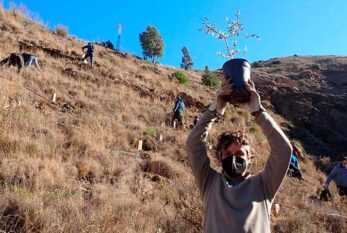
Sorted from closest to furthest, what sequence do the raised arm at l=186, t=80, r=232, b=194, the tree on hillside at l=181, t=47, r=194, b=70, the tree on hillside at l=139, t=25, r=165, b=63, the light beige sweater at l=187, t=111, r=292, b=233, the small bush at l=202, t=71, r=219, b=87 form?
the light beige sweater at l=187, t=111, r=292, b=233, the raised arm at l=186, t=80, r=232, b=194, the small bush at l=202, t=71, r=219, b=87, the tree on hillside at l=139, t=25, r=165, b=63, the tree on hillside at l=181, t=47, r=194, b=70

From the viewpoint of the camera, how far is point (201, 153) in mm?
3000

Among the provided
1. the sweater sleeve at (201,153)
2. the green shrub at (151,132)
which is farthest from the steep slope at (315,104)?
the sweater sleeve at (201,153)

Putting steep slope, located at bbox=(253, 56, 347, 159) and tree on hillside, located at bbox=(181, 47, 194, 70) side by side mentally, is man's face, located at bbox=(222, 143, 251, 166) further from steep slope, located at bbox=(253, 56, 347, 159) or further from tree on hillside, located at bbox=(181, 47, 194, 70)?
tree on hillside, located at bbox=(181, 47, 194, 70)

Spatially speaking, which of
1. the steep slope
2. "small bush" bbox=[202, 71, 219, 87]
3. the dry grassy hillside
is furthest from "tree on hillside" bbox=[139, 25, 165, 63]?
the dry grassy hillside

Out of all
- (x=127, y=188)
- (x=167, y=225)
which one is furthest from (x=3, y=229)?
(x=127, y=188)

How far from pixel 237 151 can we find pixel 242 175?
5.8 inches

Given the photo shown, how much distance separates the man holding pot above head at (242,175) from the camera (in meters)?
2.59

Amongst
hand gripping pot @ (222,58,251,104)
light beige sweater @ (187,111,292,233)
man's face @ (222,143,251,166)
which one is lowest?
light beige sweater @ (187,111,292,233)

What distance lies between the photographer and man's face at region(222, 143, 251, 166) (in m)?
2.77

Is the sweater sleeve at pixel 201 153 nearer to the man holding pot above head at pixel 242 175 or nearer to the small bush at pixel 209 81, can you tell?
the man holding pot above head at pixel 242 175

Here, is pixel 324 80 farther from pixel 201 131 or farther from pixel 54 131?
pixel 201 131

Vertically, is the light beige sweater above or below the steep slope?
below

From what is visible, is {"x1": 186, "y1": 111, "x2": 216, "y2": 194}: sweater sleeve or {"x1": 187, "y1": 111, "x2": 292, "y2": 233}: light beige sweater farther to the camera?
{"x1": 186, "y1": 111, "x2": 216, "y2": 194}: sweater sleeve

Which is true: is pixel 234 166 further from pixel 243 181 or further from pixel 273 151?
pixel 273 151
